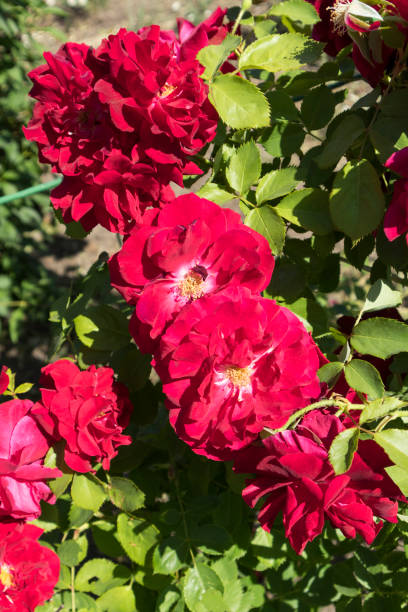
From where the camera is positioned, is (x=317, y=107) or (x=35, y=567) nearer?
(x=35, y=567)

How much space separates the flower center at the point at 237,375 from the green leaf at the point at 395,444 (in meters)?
0.18

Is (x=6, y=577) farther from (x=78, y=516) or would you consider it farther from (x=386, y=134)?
(x=386, y=134)

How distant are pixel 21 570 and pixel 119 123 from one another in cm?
67

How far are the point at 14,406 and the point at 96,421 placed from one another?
0.13 metres

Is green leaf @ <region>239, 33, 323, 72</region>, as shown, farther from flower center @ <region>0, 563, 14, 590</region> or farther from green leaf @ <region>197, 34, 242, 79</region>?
→ flower center @ <region>0, 563, 14, 590</region>

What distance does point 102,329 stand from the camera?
1011mm

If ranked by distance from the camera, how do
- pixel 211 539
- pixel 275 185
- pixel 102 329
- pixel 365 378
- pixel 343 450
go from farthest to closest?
pixel 211 539 → pixel 102 329 → pixel 275 185 → pixel 365 378 → pixel 343 450

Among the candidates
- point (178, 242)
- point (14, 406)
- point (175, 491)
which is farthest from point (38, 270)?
Result: point (178, 242)

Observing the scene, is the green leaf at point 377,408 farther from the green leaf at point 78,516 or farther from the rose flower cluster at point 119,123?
the green leaf at point 78,516

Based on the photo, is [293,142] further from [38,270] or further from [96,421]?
A: [38,270]

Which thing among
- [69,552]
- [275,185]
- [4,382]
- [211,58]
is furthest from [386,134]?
[69,552]

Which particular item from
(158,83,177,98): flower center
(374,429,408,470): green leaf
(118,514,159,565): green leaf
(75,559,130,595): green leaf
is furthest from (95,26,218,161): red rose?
(75,559,130,595): green leaf

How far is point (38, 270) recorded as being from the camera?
9.01 feet

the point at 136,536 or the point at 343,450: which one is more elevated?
the point at 343,450
